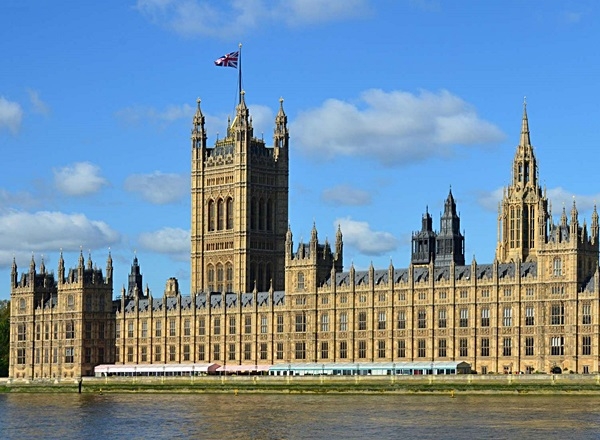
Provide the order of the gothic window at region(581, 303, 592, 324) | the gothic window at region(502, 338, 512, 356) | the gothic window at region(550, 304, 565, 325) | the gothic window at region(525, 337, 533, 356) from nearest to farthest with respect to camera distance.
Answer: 1. the gothic window at region(581, 303, 592, 324)
2. the gothic window at region(550, 304, 565, 325)
3. the gothic window at region(525, 337, 533, 356)
4. the gothic window at region(502, 338, 512, 356)

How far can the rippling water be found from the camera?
133 meters

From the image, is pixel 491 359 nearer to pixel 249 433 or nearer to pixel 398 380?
pixel 398 380

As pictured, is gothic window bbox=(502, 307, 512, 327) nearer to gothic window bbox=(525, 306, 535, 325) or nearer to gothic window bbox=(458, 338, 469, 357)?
gothic window bbox=(525, 306, 535, 325)

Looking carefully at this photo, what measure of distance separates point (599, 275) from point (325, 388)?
34.6 metres

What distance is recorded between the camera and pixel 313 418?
5846 inches

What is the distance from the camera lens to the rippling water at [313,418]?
436ft

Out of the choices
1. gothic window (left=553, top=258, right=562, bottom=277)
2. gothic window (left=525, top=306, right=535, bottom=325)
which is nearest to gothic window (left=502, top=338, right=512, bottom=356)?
gothic window (left=525, top=306, right=535, bottom=325)

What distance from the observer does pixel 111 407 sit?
17588cm

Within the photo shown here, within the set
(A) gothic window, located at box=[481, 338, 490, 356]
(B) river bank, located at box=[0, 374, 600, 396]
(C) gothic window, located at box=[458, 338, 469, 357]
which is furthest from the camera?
(C) gothic window, located at box=[458, 338, 469, 357]

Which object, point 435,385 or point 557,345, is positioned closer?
point 435,385

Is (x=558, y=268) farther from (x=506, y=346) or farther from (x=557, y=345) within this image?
(x=506, y=346)

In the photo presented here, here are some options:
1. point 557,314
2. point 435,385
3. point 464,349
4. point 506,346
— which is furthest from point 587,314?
point 435,385

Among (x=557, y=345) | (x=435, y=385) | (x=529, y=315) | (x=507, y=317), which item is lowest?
(x=435, y=385)

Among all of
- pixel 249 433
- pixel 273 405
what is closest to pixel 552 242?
pixel 273 405
